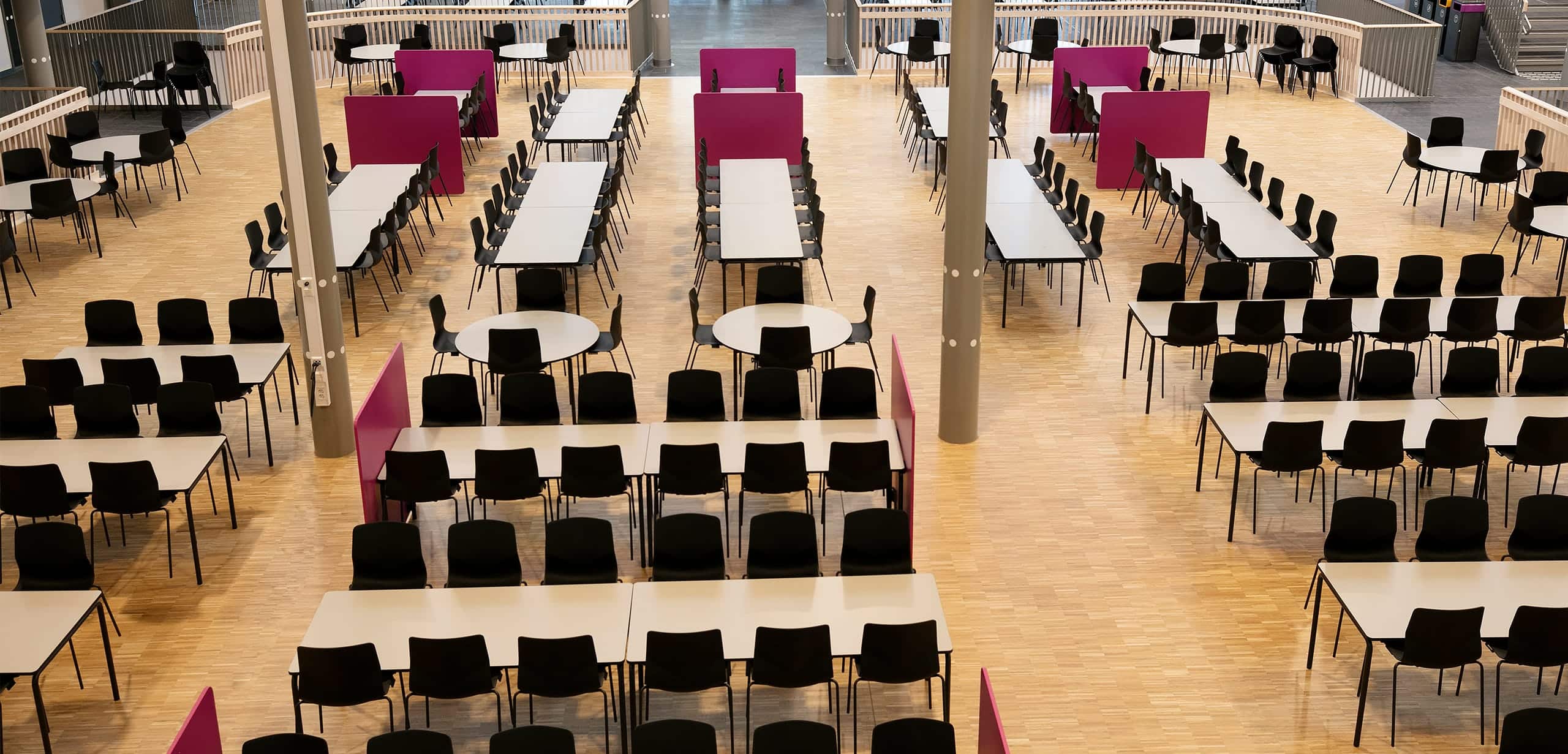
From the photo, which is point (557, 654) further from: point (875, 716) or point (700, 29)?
point (700, 29)

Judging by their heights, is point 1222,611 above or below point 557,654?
below

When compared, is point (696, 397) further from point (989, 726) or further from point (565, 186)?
point (565, 186)

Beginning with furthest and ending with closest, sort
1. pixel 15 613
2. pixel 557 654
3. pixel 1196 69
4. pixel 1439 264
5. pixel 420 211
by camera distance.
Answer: pixel 1196 69 < pixel 420 211 < pixel 1439 264 < pixel 15 613 < pixel 557 654

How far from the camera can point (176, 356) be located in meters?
10.0

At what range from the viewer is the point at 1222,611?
316 inches

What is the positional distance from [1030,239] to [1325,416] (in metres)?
3.63

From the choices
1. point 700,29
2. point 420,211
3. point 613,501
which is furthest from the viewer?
point 700,29

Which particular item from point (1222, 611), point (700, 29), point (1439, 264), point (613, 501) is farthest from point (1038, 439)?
point (700, 29)

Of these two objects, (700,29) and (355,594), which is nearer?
(355,594)

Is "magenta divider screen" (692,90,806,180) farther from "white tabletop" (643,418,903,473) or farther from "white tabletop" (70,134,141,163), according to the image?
"white tabletop" (643,418,903,473)

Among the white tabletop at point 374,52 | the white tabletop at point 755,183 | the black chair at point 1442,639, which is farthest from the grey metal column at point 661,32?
the black chair at point 1442,639

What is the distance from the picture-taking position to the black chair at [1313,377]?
9.48 meters

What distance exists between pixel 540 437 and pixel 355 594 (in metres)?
1.87

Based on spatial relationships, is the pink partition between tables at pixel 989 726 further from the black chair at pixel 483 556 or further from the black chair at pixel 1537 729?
the black chair at pixel 483 556
